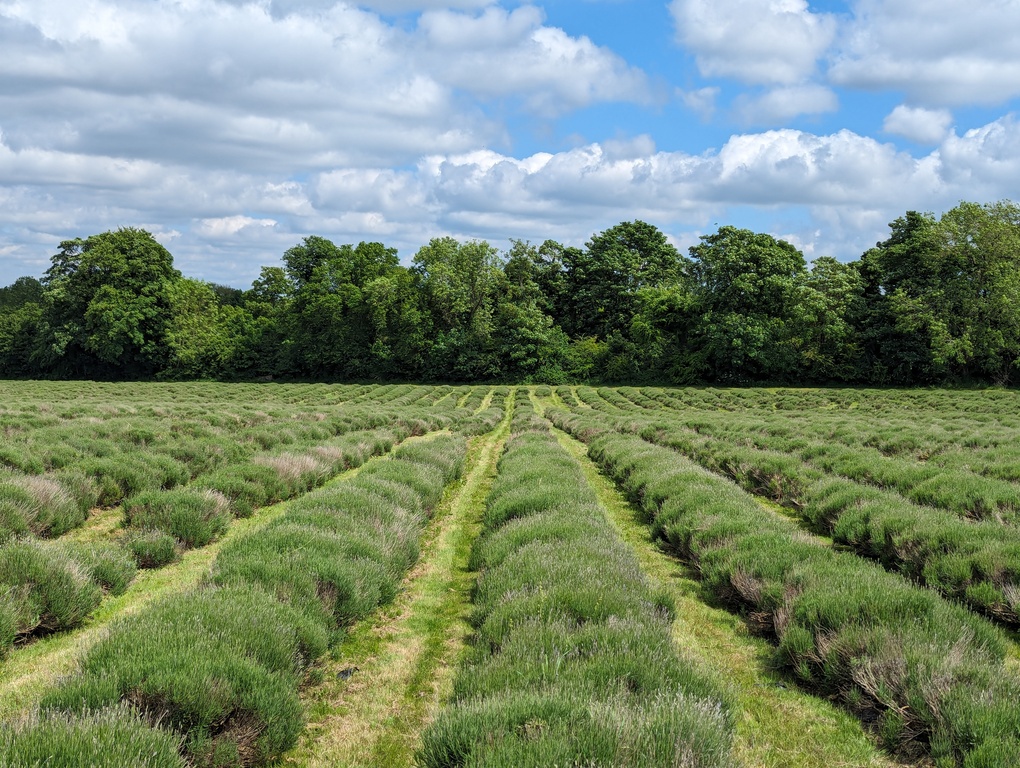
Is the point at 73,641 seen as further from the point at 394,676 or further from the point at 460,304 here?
the point at 460,304

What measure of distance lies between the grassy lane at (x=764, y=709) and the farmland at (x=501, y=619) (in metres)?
0.03

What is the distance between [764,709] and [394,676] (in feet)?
10.3

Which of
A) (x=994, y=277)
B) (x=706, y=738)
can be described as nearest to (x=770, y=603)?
(x=706, y=738)

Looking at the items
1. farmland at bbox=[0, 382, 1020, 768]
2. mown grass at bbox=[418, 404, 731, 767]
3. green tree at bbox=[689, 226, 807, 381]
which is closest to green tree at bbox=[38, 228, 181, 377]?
green tree at bbox=[689, 226, 807, 381]

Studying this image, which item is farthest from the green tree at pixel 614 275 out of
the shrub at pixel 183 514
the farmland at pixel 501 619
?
the shrub at pixel 183 514

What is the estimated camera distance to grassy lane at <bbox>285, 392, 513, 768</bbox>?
15.8 feet

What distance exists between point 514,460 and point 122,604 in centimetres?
1018

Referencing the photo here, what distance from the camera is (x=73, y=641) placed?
→ 6297 mm

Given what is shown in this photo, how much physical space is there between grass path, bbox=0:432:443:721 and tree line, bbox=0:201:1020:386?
52.4 meters

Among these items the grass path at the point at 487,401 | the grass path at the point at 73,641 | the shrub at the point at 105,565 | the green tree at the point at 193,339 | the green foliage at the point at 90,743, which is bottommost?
the grass path at the point at 487,401

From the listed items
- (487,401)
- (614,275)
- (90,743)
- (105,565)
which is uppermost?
(614,275)

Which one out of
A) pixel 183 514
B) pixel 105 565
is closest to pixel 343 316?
pixel 183 514

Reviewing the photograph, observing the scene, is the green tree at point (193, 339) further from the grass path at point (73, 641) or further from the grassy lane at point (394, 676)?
the grassy lane at point (394, 676)

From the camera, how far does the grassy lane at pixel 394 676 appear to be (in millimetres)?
4828
